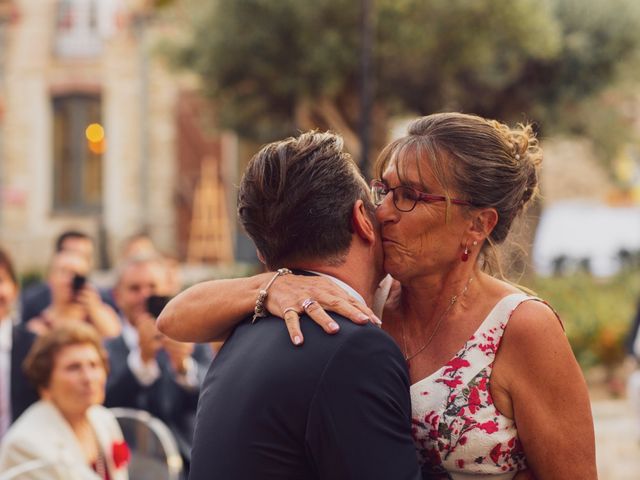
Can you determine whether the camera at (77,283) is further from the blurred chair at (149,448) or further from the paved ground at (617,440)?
the paved ground at (617,440)

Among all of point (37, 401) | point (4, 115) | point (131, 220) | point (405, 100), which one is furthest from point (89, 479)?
point (4, 115)

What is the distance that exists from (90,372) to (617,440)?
18.5ft

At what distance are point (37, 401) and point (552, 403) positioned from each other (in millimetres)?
3024

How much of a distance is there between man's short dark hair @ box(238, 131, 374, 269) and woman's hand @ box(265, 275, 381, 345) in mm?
70

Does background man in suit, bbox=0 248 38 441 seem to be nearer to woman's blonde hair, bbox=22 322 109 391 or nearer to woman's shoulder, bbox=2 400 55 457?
woman's blonde hair, bbox=22 322 109 391

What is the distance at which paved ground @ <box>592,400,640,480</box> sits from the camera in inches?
308

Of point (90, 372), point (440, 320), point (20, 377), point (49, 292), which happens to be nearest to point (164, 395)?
point (90, 372)

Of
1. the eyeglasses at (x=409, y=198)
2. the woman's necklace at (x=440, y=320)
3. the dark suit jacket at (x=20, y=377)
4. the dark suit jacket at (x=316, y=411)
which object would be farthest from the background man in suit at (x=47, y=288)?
the dark suit jacket at (x=316, y=411)

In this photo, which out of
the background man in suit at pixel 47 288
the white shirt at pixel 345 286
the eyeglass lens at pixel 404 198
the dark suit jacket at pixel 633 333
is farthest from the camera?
the dark suit jacket at pixel 633 333

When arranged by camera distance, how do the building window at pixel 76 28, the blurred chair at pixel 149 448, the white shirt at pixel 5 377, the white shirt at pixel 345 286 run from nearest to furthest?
the white shirt at pixel 345 286 < the blurred chair at pixel 149 448 < the white shirt at pixel 5 377 < the building window at pixel 76 28

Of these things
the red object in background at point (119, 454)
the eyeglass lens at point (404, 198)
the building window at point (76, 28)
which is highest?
the building window at point (76, 28)

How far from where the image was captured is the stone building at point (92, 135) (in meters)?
23.4

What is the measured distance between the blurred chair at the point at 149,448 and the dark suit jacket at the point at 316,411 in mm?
2299

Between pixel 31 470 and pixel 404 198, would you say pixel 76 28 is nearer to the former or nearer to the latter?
pixel 31 470
